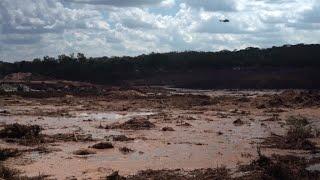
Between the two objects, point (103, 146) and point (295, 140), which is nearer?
point (103, 146)

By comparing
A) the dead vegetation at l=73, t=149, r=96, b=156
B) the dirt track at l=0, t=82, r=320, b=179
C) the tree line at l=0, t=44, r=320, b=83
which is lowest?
the dirt track at l=0, t=82, r=320, b=179

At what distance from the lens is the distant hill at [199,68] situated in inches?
4296

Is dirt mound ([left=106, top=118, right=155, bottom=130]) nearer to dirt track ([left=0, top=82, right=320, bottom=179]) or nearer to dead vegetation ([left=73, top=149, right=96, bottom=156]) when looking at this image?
dirt track ([left=0, top=82, right=320, bottom=179])

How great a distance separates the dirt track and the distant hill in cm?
4313

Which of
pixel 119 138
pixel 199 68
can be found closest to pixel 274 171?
pixel 119 138

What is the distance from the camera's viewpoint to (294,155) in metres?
26.6

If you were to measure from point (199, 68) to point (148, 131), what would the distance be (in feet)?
313

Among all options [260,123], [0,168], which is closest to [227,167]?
[0,168]

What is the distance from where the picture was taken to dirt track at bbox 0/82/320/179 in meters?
24.2

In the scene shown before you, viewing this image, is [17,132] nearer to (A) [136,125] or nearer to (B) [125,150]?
(B) [125,150]

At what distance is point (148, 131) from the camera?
3691 centimetres

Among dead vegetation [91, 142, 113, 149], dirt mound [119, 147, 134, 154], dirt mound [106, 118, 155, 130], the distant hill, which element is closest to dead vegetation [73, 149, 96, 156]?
dead vegetation [91, 142, 113, 149]

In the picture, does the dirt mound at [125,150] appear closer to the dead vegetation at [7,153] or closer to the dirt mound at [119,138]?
the dirt mound at [119,138]

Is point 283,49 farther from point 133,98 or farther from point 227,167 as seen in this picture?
point 227,167
